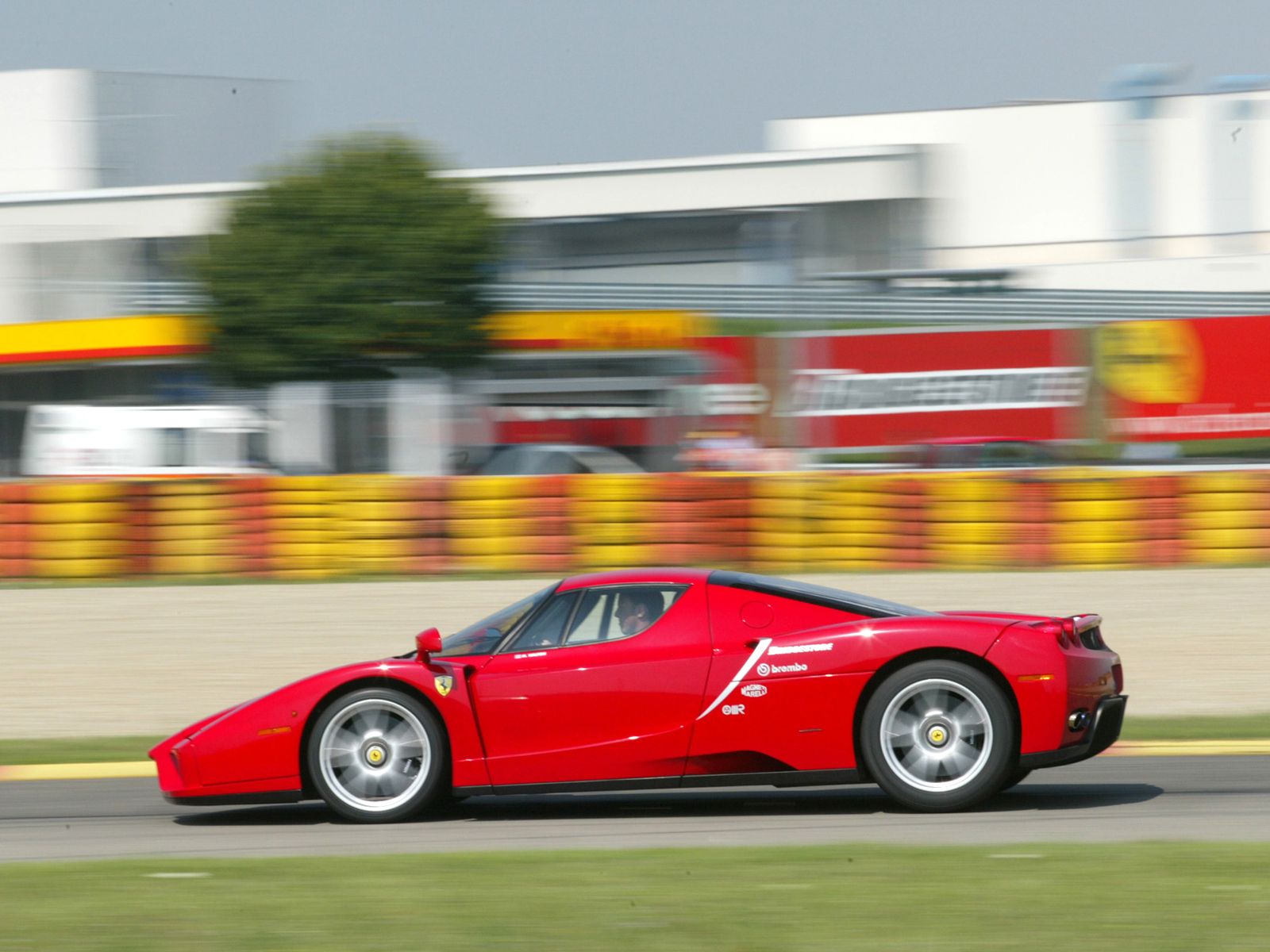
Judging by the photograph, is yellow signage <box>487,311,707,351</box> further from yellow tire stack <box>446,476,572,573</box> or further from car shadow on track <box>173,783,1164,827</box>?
car shadow on track <box>173,783,1164,827</box>

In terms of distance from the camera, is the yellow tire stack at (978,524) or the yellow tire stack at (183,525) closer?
the yellow tire stack at (978,524)

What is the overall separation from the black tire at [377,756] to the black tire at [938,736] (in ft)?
5.67

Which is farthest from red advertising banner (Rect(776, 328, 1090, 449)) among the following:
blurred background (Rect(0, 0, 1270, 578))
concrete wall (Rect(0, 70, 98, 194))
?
concrete wall (Rect(0, 70, 98, 194))

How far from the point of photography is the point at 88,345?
31891mm

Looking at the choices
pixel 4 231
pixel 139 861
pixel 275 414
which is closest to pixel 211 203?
pixel 4 231

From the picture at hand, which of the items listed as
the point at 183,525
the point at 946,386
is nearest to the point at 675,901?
the point at 183,525

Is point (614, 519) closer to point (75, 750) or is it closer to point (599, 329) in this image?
point (75, 750)

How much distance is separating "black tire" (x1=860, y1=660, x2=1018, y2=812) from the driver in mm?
927

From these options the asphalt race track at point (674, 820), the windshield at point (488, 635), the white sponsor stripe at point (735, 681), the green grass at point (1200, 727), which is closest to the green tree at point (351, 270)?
the green grass at point (1200, 727)

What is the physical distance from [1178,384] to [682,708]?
718 inches

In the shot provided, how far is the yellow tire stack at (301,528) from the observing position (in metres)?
16.8

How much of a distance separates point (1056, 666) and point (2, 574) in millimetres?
13455

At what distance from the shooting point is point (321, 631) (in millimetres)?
13070

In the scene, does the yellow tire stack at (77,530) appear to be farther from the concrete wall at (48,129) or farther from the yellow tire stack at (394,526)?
the concrete wall at (48,129)
